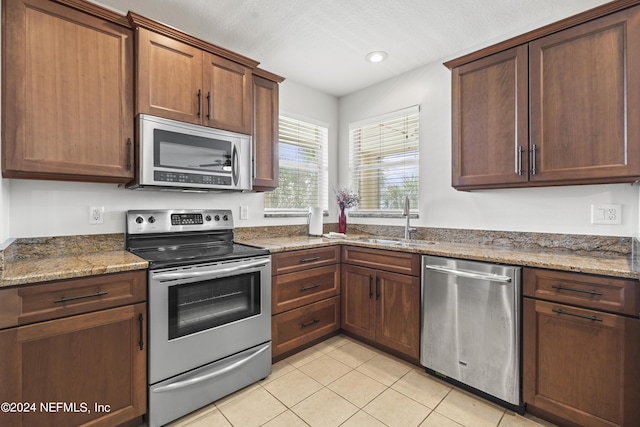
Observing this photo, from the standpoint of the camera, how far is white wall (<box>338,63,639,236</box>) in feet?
6.67

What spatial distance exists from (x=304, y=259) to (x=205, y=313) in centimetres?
86

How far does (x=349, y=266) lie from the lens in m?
2.69

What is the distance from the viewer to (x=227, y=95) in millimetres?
2273

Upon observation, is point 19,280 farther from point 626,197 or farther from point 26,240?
point 626,197

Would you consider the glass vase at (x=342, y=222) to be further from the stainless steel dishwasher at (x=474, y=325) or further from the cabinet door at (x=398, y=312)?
the stainless steel dishwasher at (x=474, y=325)

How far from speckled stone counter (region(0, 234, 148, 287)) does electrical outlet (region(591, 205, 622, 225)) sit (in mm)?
2763

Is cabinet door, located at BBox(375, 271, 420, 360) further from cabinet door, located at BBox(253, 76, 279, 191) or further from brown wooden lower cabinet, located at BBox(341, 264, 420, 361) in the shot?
cabinet door, located at BBox(253, 76, 279, 191)

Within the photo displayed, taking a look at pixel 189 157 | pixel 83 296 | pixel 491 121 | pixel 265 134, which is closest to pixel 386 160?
pixel 491 121

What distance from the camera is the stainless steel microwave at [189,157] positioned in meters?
1.90

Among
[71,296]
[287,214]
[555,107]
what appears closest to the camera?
[71,296]

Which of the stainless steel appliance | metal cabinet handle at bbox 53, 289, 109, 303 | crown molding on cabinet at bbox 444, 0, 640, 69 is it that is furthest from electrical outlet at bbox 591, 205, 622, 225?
metal cabinet handle at bbox 53, 289, 109, 303

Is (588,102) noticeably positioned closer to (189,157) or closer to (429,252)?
(429,252)

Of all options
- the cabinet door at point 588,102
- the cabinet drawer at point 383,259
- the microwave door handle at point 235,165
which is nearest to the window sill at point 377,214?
the cabinet drawer at point 383,259

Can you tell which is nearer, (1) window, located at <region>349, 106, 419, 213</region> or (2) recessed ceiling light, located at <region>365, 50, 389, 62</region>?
(2) recessed ceiling light, located at <region>365, 50, 389, 62</region>
